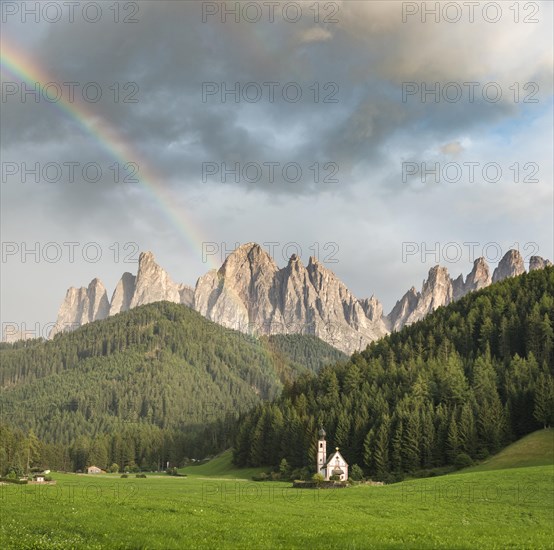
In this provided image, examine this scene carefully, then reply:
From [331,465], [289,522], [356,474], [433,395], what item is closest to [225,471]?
[331,465]

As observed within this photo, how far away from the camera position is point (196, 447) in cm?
18562

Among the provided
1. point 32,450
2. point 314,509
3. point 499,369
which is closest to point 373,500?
point 314,509

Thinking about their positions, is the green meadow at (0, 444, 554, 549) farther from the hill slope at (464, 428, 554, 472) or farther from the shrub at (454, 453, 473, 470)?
the shrub at (454, 453, 473, 470)

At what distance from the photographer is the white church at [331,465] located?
91.4m

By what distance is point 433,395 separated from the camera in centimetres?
11056

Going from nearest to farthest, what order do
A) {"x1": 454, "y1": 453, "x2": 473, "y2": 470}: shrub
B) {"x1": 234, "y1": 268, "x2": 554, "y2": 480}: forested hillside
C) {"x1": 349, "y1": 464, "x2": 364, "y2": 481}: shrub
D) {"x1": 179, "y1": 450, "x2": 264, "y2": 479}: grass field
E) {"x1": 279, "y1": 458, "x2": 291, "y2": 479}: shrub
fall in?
{"x1": 454, "y1": 453, "x2": 473, "y2": 470}: shrub
{"x1": 349, "y1": 464, "x2": 364, "y2": 481}: shrub
{"x1": 234, "y1": 268, "x2": 554, "y2": 480}: forested hillside
{"x1": 279, "y1": 458, "x2": 291, "y2": 479}: shrub
{"x1": 179, "y1": 450, "x2": 264, "y2": 479}: grass field

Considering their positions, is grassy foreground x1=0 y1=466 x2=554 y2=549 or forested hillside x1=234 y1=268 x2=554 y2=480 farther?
forested hillside x1=234 y1=268 x2=554 y2=480

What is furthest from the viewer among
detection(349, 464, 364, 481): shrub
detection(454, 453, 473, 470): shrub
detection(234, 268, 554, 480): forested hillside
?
detection(234, 268, 554, 480): forested hillside

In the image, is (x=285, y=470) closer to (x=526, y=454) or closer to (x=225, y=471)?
(x=225, y=471)

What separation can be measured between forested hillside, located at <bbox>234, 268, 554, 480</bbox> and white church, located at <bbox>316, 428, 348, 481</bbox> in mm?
3605

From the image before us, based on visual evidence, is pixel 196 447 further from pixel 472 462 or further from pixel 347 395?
pixel 472 462

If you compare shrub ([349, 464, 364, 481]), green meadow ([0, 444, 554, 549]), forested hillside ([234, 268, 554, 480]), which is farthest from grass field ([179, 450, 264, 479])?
green meadow ([0, 444, 554, 549])

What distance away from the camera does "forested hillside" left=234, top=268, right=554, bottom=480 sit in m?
94.1

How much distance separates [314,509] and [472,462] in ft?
177
